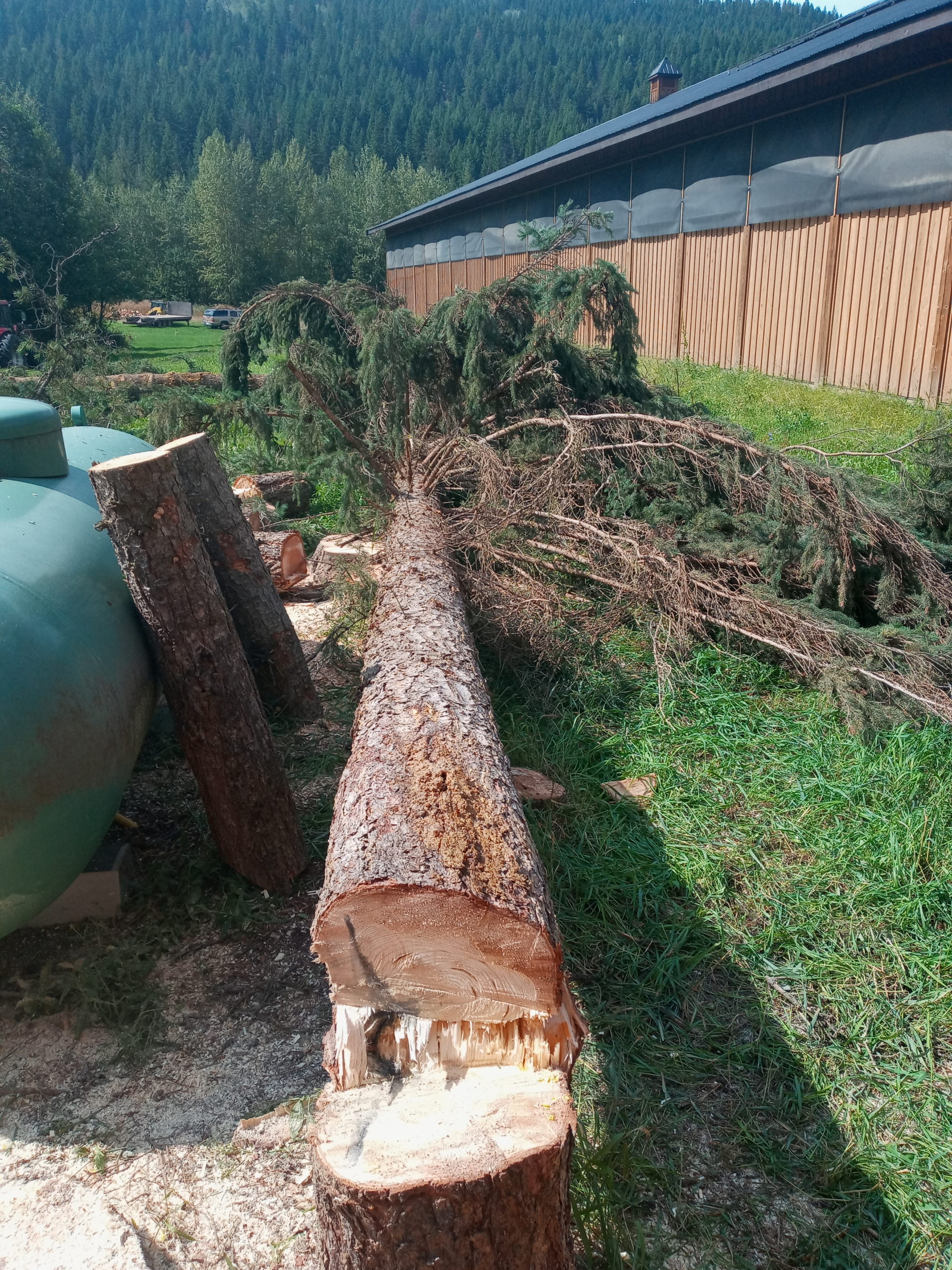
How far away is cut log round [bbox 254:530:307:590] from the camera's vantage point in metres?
6.70

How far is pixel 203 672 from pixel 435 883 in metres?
1.73

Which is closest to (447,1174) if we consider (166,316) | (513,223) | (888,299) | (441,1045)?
(441,1045)

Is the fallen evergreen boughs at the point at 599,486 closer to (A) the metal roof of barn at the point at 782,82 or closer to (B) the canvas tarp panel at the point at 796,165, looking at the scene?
(A) the metal roof of barn at the point at 782,82

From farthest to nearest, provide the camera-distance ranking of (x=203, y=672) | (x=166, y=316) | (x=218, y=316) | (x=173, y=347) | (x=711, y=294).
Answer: (x=166, y=316) → (x=218, y=316) → (x=173, y=347) → (x=711, y=294) → (x=203, y=672)

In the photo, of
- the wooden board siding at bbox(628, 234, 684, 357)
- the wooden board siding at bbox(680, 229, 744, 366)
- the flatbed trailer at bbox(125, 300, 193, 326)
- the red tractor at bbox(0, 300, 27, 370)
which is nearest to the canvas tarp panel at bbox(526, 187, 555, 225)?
the wooden board siding at bbox(628, 234, 684, 357)

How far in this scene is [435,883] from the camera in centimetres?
202

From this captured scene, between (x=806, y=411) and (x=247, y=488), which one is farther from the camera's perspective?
(x=806, y=411)

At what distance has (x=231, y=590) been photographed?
437 centimetres

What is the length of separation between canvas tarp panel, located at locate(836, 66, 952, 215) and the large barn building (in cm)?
2

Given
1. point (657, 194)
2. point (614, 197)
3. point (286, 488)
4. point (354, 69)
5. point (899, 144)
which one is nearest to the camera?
point (286, 488)

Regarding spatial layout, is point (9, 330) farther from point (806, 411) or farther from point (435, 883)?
point (435, 883)

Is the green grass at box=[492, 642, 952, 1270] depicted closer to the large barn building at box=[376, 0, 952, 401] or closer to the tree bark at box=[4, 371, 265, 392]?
A: the large barn building at box=[376, 0, 952, 401]

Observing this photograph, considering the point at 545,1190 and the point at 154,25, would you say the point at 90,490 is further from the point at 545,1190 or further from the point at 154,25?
the point at 154,25

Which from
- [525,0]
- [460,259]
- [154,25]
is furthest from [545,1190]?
[525,0]
